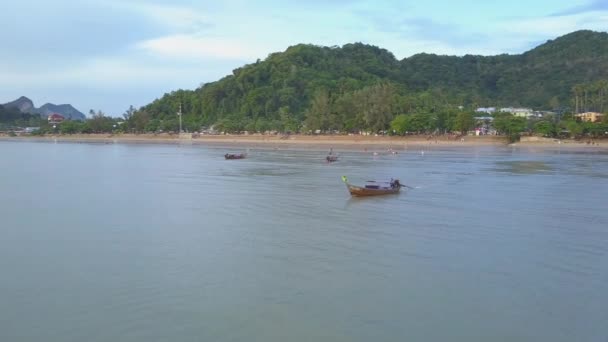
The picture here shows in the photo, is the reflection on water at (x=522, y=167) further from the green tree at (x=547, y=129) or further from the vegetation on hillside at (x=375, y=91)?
the vegetation on hillside at (x=375, y=91)

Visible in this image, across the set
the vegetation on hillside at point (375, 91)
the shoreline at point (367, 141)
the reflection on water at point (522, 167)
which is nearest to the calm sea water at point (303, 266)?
the reflection on water at point (522, 167)

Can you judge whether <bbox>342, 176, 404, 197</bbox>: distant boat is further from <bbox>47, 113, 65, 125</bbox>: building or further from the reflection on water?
<bbox>47, 113, 65, 125</bbox>: building

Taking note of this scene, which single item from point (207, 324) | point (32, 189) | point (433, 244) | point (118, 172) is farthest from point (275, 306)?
point (118, 172)

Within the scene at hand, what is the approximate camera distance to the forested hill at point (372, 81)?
11325cm

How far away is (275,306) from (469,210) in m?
12.4

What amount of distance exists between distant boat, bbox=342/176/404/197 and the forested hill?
222 ft

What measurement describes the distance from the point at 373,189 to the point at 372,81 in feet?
348

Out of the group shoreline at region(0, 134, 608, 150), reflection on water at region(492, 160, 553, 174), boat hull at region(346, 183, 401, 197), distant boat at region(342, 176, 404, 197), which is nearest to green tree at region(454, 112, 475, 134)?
shoreline at region(0, 134, 608, 150)

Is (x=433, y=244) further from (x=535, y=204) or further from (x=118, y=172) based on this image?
(x=118, y=172)

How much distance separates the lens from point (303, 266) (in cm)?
1305

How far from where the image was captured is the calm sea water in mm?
9703

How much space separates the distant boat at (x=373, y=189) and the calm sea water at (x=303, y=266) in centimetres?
59

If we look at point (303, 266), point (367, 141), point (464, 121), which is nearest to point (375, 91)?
point (367, 141)

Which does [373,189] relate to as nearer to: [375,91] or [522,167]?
[522,167]
